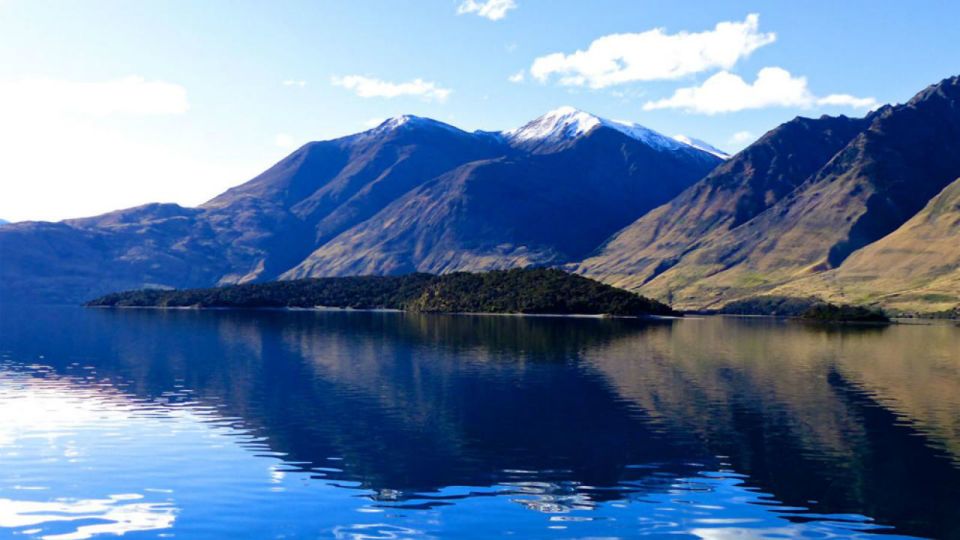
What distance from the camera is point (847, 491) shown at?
58.0 metres

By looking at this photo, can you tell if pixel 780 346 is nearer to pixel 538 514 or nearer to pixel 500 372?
pixel 500 372

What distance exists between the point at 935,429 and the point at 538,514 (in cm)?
4951

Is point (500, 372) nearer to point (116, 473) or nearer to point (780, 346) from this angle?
point (116, 473)

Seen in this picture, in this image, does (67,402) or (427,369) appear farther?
(427,369)

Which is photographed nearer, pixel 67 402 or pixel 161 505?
pixel 161 505

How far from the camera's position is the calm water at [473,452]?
166 ft

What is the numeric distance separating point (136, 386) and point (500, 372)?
49.6m

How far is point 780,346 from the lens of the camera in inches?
7687

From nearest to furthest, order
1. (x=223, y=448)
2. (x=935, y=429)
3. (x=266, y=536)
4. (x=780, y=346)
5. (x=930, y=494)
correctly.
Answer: (x=266, y=536) < (x=930, y=494) < (x=223, y=448) < (x=935, y=429) < (x=780, y=346)

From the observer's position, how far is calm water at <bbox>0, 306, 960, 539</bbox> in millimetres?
50500

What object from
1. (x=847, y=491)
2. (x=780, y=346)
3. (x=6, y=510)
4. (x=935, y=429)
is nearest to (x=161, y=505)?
(x=6, y=510)

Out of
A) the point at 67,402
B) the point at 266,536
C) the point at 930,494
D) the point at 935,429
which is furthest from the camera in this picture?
the point at 67,402

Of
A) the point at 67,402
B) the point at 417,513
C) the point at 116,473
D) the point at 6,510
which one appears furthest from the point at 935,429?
the point at 67,402

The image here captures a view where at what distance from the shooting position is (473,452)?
6900 cm
